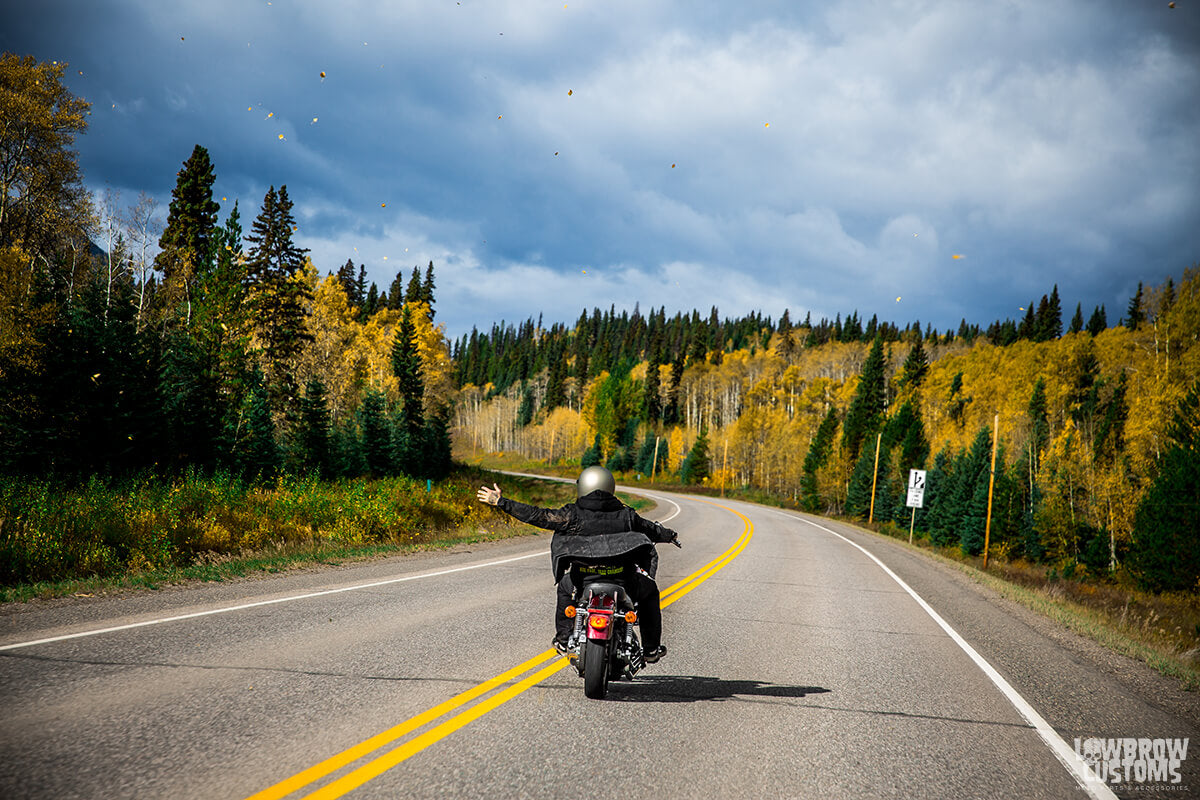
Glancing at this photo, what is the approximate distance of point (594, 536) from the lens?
15.9 ft

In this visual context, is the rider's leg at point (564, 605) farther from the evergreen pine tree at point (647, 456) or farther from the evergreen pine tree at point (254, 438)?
the evergreen pine tree at point (647, 456)

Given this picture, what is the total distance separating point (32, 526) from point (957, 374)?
73.9 m

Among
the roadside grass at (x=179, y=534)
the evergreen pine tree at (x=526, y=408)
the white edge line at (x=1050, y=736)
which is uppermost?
the evergreen pine tree at (x=526, y=408)

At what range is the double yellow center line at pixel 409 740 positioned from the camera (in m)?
2.96

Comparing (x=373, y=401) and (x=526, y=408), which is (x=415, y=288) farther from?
(x=526, y=408)

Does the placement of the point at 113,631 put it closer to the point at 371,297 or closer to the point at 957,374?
the point at 957,374

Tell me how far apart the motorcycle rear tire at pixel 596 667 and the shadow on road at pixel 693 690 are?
0.25 metres

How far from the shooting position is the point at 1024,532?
44906mm

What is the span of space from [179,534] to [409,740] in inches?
360

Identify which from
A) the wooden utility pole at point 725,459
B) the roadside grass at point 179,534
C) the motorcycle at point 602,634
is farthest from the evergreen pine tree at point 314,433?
the wooden utility pole at point 725,459

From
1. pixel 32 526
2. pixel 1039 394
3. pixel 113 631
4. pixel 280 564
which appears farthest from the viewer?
pixel 1039 394

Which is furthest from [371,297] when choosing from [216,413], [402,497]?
[402,497]

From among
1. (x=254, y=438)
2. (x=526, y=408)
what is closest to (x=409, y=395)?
(x=254, y=438)

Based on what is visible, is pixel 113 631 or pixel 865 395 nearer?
pixel 113 631
